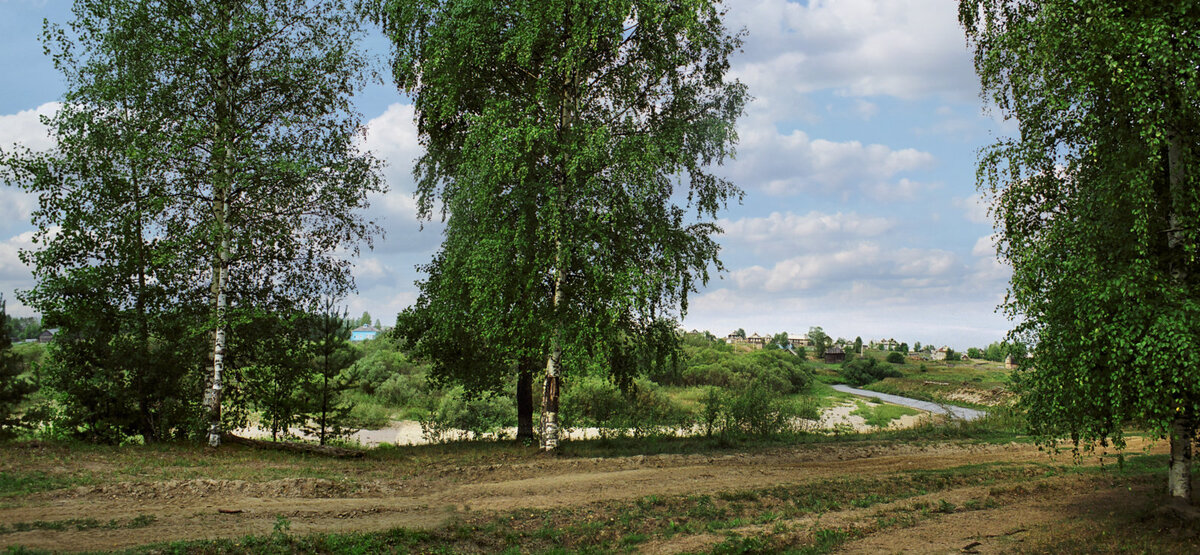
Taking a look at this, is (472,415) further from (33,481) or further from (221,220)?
(33,481)

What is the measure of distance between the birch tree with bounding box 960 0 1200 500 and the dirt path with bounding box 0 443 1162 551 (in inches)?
109

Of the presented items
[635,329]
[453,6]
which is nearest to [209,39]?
[453,6]

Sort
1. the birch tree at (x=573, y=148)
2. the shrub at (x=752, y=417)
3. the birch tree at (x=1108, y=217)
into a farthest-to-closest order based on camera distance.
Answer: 1. the shrub at (x=752, y=417)
2. the birch tree at (x=573, y=148)
3. the birch tree at (x=1108, y=217)

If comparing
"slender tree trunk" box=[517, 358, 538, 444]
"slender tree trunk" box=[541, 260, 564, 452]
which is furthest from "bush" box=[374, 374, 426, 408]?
"slender tree trunk" box=[541, 260, 564, 452]

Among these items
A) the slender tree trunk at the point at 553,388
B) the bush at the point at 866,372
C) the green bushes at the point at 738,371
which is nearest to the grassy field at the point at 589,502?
the slender tree trunk at the point at 553,388

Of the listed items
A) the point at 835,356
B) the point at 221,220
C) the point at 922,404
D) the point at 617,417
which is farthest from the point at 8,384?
the point at 835,356

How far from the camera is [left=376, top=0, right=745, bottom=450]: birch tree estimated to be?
16422 millimetres

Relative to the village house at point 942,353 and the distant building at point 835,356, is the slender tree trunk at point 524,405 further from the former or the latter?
the village house at point 942,353

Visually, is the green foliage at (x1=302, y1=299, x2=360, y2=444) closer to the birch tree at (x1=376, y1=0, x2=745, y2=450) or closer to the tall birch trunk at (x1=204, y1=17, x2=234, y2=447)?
the tall birch trunk at (x1=204, y1=17, x2=234, y2=447)

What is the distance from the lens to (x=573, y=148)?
1655cm

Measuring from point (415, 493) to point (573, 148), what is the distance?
335 inches

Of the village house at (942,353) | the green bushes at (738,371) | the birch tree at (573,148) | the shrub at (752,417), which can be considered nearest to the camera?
the birch tree at (573,148)

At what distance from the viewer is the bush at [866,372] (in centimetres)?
6077

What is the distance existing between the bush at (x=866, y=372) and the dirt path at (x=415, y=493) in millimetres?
43851
